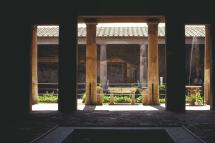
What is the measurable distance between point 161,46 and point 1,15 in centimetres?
1802

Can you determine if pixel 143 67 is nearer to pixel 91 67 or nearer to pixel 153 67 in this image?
pixel 153 67

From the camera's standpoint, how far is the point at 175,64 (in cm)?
1308

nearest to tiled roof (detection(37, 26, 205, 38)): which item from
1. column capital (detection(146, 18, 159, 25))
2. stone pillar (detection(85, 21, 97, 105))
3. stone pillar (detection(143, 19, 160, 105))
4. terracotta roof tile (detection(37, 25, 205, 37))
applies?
terracotta roof tile (detection(37, 25, 205, 37))

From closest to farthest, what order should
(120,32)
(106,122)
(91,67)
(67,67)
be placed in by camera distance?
1. (106,122)
2. (67,67)
3. (91,67)
4. (120,32)

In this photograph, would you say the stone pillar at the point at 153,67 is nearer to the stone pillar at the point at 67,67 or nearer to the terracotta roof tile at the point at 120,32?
the stone pillar at the point at 67,67

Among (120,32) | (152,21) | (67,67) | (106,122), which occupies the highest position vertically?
(120,32)

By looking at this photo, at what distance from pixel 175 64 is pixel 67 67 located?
3609mm

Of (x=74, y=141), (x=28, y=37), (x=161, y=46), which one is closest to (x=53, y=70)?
(x=161, y=46)

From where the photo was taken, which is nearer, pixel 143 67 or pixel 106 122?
pixel 106 122

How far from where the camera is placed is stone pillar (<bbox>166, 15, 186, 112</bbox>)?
12959mm

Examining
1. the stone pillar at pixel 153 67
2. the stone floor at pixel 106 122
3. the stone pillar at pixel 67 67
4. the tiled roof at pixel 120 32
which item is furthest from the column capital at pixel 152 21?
the tiled roof at pixel 120 32

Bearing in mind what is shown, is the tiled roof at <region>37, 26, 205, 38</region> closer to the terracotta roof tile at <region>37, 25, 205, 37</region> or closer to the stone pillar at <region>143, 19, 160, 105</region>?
the terracotta roof tile at <region>37, 25, 205, 37</region>

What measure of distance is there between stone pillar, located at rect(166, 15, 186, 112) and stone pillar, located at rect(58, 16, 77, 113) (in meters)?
3.17

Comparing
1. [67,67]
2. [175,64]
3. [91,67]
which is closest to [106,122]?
[67,67]
